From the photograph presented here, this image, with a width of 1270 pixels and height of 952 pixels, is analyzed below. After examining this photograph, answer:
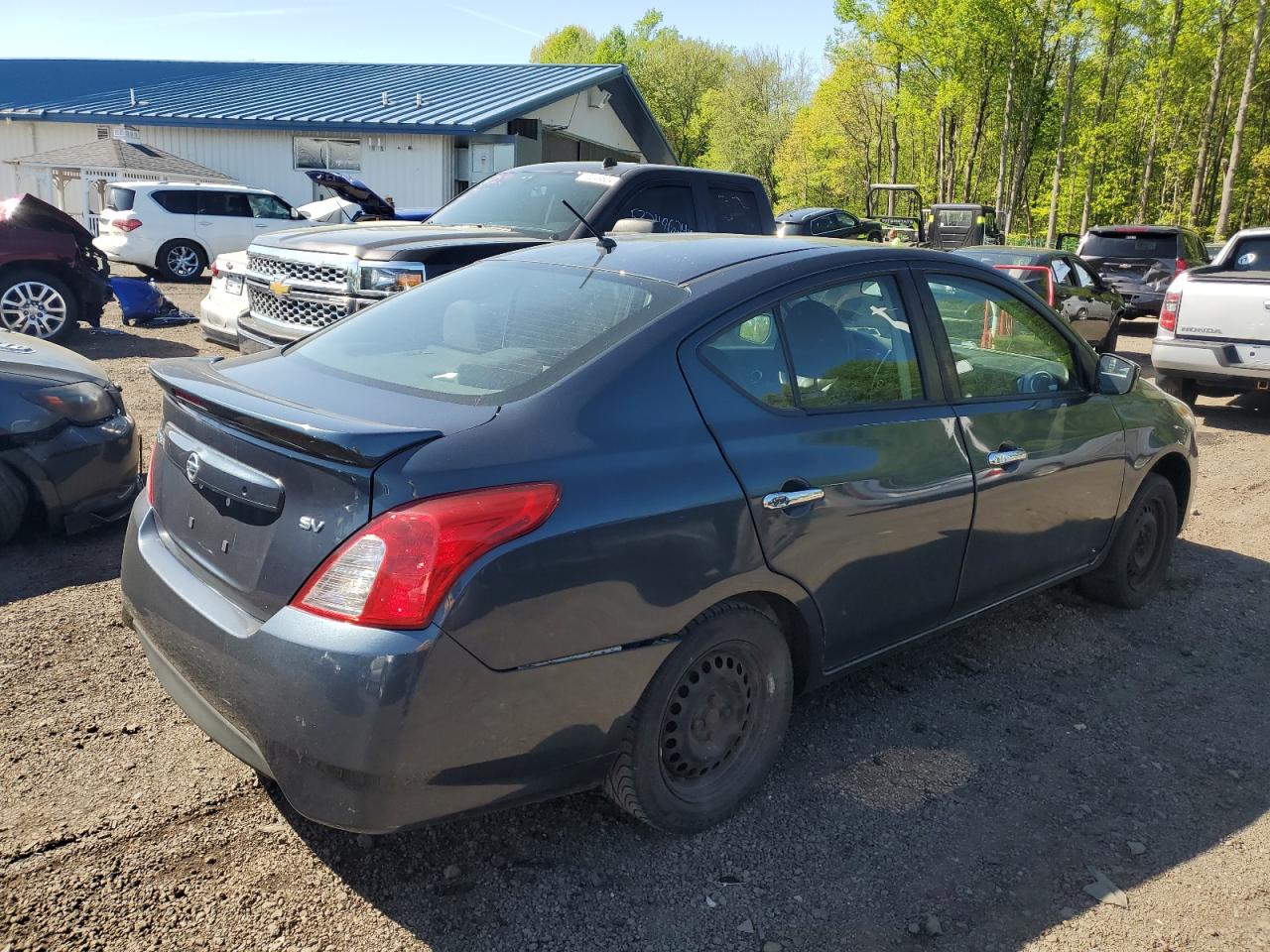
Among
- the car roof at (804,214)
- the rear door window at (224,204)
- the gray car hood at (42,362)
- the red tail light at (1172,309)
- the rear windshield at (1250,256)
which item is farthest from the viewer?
the car roof at (804,214)

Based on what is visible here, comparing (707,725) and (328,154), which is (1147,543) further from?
(328,154)

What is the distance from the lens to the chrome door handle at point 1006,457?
11.9 feet

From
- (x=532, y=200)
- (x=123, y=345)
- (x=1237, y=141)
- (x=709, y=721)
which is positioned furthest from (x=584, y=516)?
(x=1237, y=141)

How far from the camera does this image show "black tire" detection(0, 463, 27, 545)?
4715 millimetres

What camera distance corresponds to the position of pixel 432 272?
22.4 feet

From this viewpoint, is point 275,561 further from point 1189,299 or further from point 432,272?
point 1189,299

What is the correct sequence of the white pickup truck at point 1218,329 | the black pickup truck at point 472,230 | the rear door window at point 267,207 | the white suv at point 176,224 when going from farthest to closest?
the rear door window at point 267,207 → the white suv at point 176,224 → the white pickup truck at point 1218,329 → the black pickup truck at point 472,230

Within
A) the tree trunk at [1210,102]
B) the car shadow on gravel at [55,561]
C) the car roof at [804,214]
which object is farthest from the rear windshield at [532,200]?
the tree trunk at [1210,102]

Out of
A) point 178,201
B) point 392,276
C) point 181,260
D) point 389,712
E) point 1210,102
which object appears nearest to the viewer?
point 389,712

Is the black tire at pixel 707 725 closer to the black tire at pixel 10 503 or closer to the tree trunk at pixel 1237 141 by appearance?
the black tire at pixel 10 503

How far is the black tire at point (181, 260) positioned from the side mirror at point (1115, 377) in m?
17.0

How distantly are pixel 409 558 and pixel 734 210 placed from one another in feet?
22.7

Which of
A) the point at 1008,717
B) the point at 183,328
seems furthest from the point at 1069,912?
the point at 183,328

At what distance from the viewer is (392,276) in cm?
669
